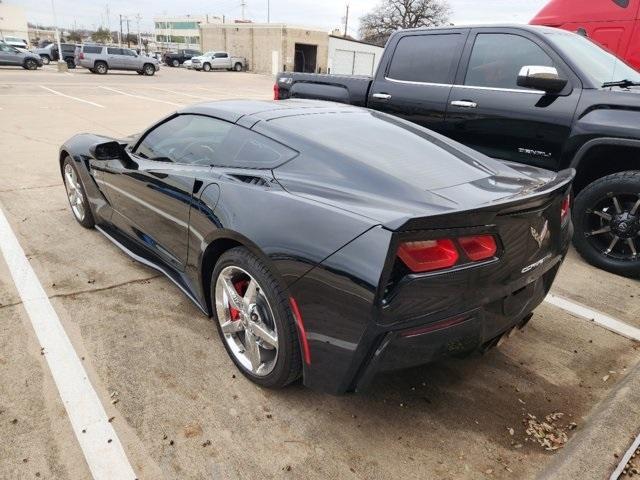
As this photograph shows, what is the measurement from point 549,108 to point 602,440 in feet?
9.41

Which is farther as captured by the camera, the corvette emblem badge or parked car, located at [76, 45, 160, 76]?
parked car, located at [76, 45, 160, 76]

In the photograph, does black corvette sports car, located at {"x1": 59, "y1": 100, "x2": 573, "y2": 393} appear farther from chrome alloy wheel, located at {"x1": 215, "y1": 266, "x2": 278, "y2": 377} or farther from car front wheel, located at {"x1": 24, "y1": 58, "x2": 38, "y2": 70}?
car front wheel, located at {"x1": 24, "y1": 58, "x2": 38, "y2": 70}

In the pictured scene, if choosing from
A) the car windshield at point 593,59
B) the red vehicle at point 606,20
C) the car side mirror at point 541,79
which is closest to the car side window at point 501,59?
the car windshield at point 593,59

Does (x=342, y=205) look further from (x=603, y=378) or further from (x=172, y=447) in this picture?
(x=603, y=378)

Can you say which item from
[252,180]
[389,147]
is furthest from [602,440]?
[252,180]

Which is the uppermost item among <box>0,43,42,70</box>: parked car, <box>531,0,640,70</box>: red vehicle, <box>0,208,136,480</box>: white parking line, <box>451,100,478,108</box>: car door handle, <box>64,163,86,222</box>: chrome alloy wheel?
<box>531,0,640,70</box>: red vehicle

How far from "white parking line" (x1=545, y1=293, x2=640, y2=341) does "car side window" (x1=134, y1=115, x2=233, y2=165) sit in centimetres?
262

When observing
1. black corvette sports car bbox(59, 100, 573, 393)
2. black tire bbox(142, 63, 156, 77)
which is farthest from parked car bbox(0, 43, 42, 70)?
black corvette sports car bbox(59, 100, 573, 393)

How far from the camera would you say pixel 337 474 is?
198cm

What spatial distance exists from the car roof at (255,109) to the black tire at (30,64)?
33.7 metres

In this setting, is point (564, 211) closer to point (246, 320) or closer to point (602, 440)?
point (602, 440)

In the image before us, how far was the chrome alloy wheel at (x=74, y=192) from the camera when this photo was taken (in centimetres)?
445

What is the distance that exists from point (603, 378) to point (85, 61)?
3430 cm

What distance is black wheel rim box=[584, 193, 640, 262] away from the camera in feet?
12.6
